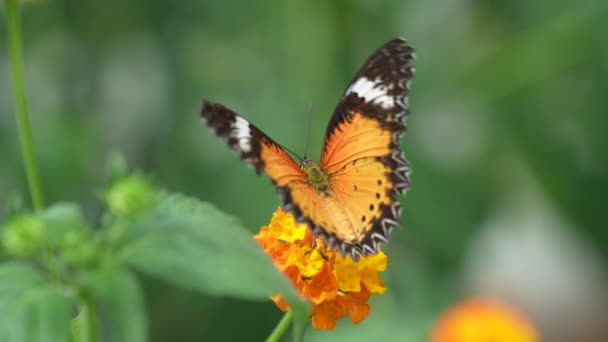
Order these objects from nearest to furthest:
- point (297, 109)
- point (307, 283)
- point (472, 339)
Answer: point (307, 283)
point (472, 339)
point (297, 109)

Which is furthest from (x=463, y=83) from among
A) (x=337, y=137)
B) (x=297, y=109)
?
(x=337, y=137)

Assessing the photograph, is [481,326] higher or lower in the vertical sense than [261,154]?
lower

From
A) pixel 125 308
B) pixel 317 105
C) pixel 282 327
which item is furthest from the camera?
pixel 317 105

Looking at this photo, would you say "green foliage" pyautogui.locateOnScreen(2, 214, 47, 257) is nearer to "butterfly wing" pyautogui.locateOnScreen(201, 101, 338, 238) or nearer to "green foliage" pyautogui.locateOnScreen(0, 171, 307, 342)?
"green foliage" pyautogui.locateOnScreen(0, 171, 307, 342)

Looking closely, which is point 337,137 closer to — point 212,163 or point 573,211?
point 212,163

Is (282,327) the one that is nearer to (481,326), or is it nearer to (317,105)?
(481,326)

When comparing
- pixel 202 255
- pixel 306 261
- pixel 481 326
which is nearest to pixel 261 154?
pixel 306 261

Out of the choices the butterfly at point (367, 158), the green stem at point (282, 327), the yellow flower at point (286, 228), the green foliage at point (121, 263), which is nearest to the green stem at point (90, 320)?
the green foliage at point (121, 263)
